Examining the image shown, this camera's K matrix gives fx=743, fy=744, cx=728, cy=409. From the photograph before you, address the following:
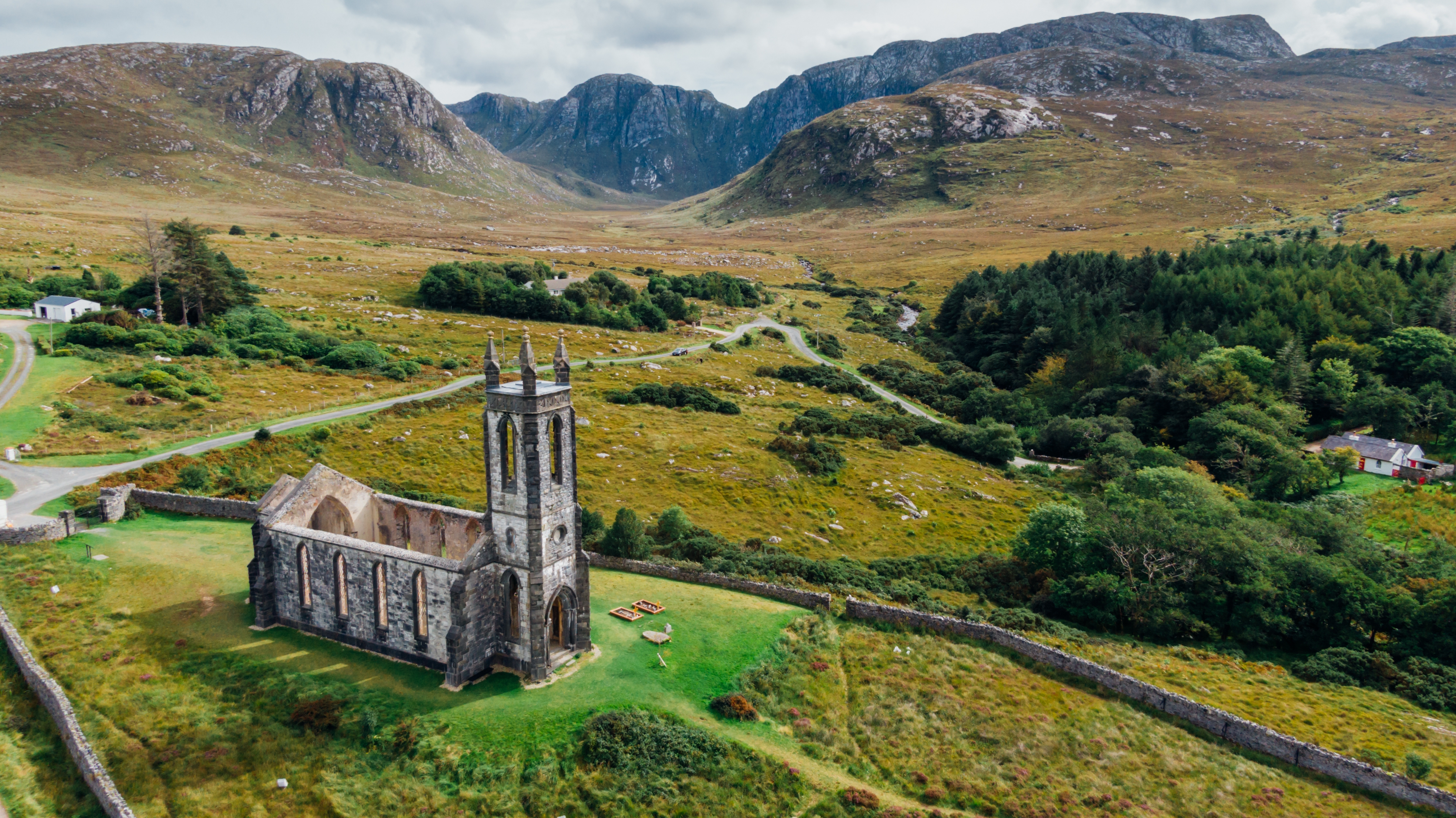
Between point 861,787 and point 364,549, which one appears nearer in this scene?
point 861,787

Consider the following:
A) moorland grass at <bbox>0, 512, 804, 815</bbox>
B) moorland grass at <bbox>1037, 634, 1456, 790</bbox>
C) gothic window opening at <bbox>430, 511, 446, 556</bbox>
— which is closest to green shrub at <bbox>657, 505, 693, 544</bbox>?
moorland grass at <bbox>0, 512, 804, 815</bbox>

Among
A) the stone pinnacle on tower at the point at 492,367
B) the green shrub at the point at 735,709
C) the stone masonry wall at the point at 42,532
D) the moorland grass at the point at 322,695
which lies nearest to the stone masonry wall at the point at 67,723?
the moorland grass at the point at 322,695

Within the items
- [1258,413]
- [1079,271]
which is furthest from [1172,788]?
[1079,271]

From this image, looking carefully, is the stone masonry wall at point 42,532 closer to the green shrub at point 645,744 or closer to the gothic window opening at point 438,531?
the gothic window opening at point 438,531

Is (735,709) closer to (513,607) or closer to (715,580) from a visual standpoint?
(513,607)

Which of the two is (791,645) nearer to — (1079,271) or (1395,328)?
(1395,328)

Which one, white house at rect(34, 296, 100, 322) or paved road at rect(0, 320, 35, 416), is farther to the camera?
white house at rect(34, 296, 100, 322)

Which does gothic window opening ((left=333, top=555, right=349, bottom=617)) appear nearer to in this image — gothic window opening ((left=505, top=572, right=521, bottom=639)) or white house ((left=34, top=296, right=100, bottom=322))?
gothic window opening ((left=505, top=572, right=521, bottom=639))
